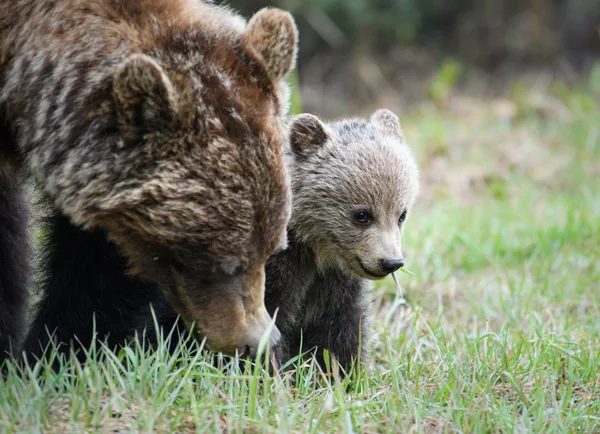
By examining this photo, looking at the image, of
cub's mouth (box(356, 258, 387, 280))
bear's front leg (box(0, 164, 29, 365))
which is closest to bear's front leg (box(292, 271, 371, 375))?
cub's mouth (box(356, 258, 387, 280))

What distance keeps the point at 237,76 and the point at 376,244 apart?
1.41 metres

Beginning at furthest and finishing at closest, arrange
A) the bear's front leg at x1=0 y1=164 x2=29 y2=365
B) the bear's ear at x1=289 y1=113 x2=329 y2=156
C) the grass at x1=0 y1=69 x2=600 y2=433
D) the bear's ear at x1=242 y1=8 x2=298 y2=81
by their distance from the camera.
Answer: the bear's ear at x1=289 y1=113 x2=329 y2=156 < the bear's front leg at x1=0 y1=164 x2=29 y2=365 < the bear's ear at x1=242 y1=8 x2=298 y2=81 < the grass at x1=0 y1=69 x2=600 y2=433

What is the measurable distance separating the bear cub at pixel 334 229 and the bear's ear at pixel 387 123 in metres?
0.12

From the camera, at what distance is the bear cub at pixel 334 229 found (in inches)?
173

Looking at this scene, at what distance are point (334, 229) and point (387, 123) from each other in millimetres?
867

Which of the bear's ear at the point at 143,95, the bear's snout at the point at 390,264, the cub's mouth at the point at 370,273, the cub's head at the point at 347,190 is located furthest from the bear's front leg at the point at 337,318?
the bear's ear at the point at 143,95

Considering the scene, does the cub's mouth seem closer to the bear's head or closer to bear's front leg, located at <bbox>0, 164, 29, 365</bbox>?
the bear's head

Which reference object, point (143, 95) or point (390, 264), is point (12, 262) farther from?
point (390, 264)

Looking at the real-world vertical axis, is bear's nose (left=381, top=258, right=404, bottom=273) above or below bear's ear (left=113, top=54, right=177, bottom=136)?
below

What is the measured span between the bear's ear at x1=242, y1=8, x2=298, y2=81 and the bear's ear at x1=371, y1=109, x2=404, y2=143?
4.46ft

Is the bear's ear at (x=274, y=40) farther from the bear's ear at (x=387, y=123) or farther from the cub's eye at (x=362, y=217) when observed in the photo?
the bear's ear at (x=387, y=123)

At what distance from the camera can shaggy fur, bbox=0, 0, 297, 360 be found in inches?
120

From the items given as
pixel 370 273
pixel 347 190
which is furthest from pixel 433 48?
Answer: pixel 370 273

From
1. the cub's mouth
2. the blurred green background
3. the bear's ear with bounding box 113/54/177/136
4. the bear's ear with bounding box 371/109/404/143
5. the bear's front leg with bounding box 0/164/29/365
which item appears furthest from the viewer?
the blurred green background
